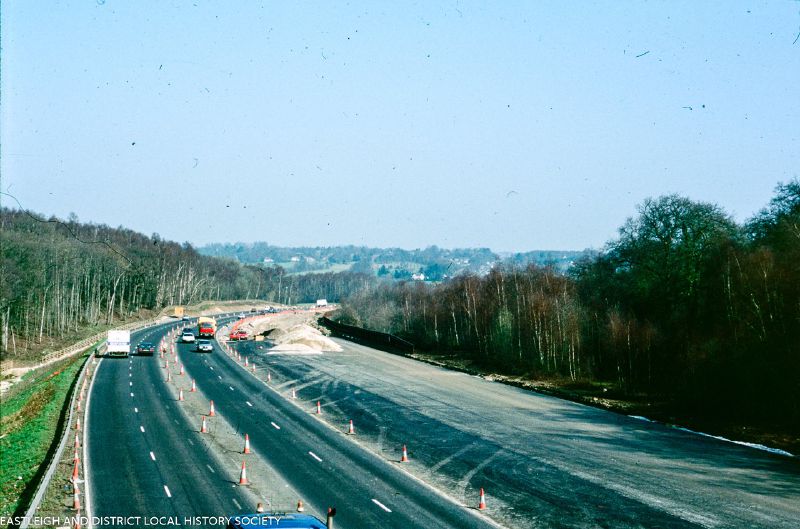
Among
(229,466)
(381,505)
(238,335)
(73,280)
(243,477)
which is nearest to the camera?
(381,505)

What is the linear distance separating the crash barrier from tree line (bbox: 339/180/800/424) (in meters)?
5.37

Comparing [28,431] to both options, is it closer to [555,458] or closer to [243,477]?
[243,477]

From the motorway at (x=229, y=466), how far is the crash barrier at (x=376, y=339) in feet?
103

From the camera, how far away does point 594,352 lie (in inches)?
Result: 2375

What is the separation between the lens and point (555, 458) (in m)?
31.5

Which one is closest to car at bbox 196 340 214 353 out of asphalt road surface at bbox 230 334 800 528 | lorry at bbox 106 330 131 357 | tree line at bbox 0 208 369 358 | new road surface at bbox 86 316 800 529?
lorry at bbox 106 330 131 357

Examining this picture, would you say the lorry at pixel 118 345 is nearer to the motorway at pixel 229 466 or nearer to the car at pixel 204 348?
the car at pixel 204 348

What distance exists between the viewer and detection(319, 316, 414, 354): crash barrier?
7756cm

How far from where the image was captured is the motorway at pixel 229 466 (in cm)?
2317

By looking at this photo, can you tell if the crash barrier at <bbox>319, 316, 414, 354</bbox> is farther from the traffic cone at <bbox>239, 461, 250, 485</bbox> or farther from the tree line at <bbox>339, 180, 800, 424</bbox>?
the traffic cone at <bbox>239, 461, 250, 485</bbox>

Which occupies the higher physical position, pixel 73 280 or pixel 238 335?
pixel 73 280

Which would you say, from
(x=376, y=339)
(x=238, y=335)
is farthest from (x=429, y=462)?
(x=238, y=335)

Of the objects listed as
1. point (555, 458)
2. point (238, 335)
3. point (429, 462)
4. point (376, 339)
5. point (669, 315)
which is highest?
point (669, 315)

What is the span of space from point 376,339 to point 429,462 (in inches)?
2143
